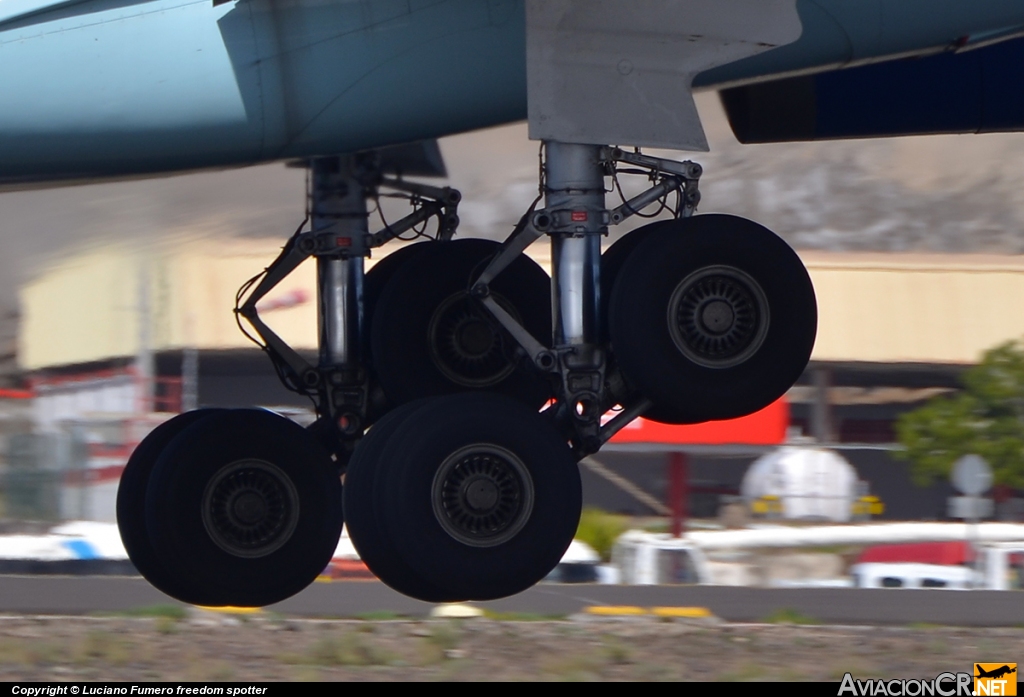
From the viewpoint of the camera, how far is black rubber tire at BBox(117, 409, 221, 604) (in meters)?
7.57

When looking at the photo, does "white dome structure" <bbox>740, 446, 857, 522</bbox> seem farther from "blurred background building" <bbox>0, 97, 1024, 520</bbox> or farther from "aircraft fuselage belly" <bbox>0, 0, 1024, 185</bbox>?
"aircraft fuselage belly" <bbox>0, 0, 1024, 185</bbox>

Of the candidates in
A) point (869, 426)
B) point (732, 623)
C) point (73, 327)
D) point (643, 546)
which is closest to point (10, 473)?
point (73, 327)

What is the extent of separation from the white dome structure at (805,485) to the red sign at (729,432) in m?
1.04

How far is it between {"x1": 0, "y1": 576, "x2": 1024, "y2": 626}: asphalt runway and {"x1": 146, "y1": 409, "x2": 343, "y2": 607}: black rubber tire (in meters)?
3.34

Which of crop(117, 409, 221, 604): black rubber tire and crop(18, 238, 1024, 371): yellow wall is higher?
crop(18, 238, 1024, 371): yellow wall

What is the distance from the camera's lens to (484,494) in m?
6.46

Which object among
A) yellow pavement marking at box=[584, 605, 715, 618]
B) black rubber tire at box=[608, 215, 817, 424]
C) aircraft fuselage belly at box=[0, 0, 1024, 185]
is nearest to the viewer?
aircraft fuselage belly at box=[0, 0, 1024, 185]

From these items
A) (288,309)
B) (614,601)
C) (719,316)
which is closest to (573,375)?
(719,316)

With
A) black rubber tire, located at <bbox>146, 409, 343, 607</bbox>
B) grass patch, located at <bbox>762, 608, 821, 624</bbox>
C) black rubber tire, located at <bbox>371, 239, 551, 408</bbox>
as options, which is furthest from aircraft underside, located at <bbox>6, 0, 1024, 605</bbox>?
grass patch, located at <bbox>762, 608, 821, 624</bbox>

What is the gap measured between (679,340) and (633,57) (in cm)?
122

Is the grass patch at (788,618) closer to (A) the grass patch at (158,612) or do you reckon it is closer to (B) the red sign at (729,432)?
(A) the grass patch at (158,612)

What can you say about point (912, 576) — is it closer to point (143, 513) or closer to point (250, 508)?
point (250, 508)

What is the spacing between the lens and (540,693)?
6098mm

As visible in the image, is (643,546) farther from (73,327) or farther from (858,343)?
(858,343)
